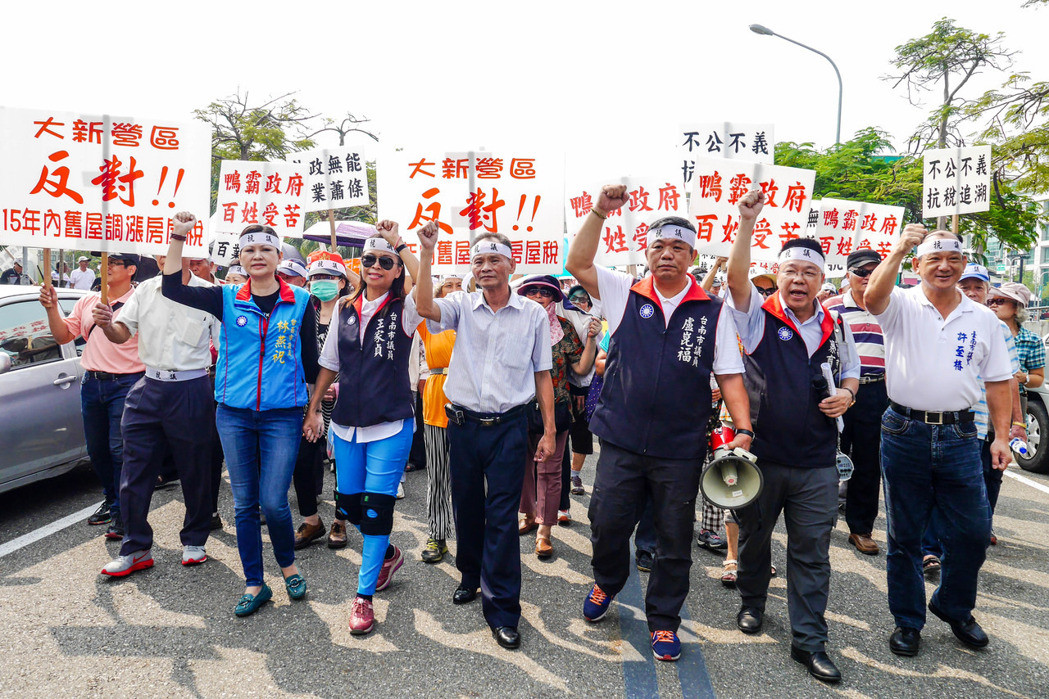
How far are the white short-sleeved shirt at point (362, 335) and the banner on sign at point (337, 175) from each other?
426 cm

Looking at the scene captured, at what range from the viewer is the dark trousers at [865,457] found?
5359mm

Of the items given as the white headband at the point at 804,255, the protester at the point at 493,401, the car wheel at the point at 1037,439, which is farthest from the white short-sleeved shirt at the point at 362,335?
the car wheel at the point at 1037,439

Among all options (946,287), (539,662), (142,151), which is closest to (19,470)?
(142,151)

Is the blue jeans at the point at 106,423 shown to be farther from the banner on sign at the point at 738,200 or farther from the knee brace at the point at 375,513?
the banner on sign at the point at 738,200

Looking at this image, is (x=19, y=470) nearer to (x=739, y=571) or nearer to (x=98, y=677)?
(x=98, y=677)

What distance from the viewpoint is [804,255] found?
3.79 m

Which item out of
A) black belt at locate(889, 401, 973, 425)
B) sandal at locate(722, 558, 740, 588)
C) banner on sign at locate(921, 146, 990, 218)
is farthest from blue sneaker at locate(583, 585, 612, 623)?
banner on sign at locate(921, 146, 990, 218)

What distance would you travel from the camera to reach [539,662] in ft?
11.5

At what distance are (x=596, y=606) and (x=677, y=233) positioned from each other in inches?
81.3

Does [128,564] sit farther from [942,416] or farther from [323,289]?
[942,416]

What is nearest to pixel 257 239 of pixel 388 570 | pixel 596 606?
pixel 388 570

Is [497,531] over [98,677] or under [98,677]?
over

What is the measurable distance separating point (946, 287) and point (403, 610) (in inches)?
135

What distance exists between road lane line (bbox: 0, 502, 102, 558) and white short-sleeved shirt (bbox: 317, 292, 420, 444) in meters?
2.62
